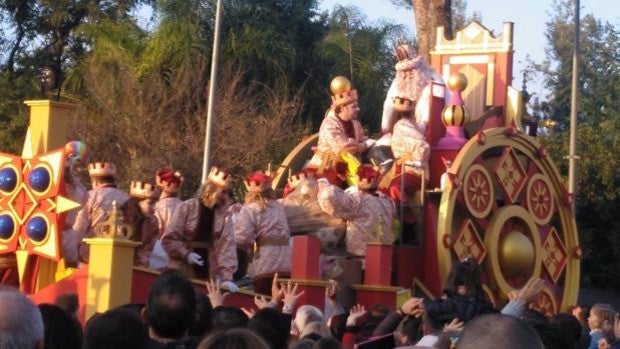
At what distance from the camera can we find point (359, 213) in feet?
46.0

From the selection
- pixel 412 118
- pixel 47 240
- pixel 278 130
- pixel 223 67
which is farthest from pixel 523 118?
pixel 223 67

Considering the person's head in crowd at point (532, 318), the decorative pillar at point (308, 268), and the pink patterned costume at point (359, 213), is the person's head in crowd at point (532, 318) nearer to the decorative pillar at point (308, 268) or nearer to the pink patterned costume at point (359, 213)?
the decorative pillar at point (308, 268)

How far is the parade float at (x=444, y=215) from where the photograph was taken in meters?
11.4

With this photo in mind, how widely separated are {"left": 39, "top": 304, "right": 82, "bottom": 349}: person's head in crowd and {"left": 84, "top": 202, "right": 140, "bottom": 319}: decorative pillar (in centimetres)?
505

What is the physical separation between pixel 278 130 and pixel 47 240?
1673cm

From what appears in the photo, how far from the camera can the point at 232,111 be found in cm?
2836

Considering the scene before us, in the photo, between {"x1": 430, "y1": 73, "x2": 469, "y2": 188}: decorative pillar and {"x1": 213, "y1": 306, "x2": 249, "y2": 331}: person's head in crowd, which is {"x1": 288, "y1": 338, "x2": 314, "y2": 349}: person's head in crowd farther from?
{"x1": 430, "y1": 73, "x2": 469, "y2": 188}: decorative pillar

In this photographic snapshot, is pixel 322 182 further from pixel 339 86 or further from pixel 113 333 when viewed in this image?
pixel 113 333

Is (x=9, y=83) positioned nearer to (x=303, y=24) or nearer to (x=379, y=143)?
(x=303, y=24)

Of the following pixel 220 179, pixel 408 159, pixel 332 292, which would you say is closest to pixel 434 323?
pixel 332 292

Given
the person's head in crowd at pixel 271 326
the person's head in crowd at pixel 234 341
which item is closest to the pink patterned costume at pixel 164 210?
the person's head in crowd at pixel 271 326

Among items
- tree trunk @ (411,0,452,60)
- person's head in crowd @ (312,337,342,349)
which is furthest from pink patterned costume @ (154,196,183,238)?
tree trunk @ (411,0,452,60)

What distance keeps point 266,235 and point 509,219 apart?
358 cm

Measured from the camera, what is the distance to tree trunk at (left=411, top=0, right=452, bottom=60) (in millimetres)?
20906
